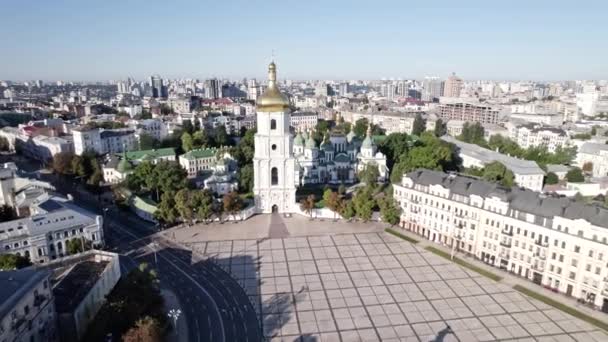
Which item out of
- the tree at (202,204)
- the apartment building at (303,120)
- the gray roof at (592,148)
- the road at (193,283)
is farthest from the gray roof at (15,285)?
the apartment building at (303,120)

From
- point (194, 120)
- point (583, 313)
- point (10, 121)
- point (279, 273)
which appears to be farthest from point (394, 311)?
point (10, 121)

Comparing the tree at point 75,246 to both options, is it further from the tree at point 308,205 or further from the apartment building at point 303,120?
the apartment building at point 303,120

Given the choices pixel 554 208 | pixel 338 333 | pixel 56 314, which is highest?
pixel 554 208

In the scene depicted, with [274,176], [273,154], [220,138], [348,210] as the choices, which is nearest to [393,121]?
[220,138]

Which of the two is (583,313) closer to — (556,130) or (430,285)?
(430,285)

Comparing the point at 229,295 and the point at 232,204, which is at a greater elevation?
the point at 232,204

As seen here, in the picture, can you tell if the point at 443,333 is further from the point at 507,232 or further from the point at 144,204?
the point at 144,204
